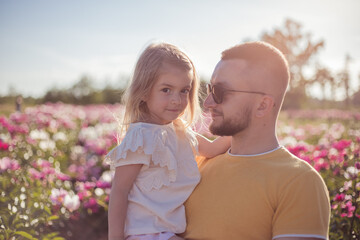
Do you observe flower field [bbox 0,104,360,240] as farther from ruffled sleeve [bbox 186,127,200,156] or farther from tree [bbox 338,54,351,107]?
tree [bbox 338,54,351,107]

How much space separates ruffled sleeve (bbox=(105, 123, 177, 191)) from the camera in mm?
2176

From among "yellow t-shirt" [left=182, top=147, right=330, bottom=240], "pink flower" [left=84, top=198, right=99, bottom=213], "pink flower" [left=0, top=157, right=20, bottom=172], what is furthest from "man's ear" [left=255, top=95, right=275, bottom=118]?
"pink flower" [left=0, top=157, right=20, bottom=172]

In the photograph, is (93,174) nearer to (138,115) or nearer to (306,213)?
(138,115)

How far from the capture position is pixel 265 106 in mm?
2311

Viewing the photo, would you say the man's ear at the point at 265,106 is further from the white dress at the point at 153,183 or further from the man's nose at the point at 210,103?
the white dress at the point at 153,183

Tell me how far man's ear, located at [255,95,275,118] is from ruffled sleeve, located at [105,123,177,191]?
0.65m

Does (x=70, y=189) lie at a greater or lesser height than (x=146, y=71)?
lesser

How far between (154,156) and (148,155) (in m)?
0.04

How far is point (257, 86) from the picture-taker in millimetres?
2287

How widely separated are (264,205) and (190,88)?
A: 3.32 feet

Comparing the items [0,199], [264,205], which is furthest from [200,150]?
[0,199]

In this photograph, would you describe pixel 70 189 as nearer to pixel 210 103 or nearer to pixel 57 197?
pixel 57 197

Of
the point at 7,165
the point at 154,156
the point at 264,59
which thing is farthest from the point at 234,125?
the point at 7,165

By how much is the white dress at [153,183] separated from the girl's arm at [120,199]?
2.3 inches
